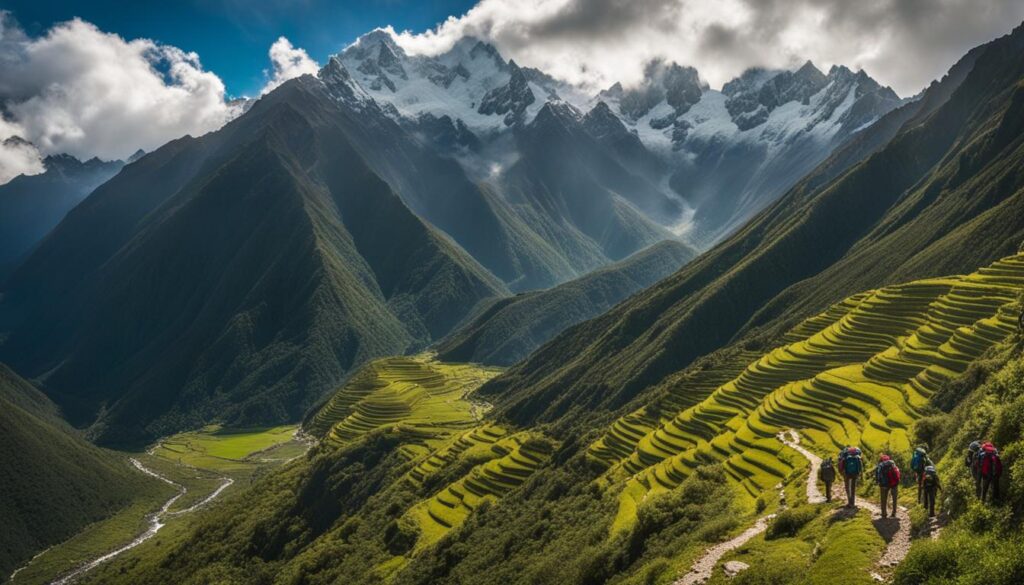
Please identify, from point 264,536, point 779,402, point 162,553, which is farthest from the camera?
point 162,553

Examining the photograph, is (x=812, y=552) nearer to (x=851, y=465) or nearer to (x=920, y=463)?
(x=851, y=465)

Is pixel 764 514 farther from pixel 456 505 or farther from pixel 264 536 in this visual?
pixel 264 536

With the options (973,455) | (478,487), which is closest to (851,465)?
(973,455)

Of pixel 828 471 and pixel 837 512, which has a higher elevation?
pixel 828 471

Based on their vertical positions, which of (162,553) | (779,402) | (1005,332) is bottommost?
(162,553)

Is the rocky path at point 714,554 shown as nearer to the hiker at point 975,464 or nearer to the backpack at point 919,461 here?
the backpack at point 919,461

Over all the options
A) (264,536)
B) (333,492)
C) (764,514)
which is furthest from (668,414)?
(264,536)

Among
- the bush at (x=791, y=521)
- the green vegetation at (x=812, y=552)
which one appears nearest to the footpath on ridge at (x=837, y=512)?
the green vegetation at (x=812, y=552)

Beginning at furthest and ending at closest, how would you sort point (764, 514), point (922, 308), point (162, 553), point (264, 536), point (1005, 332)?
point (162, 553), point (264, 536), point (922, 308), point (1005, 332), point (764, 514)
